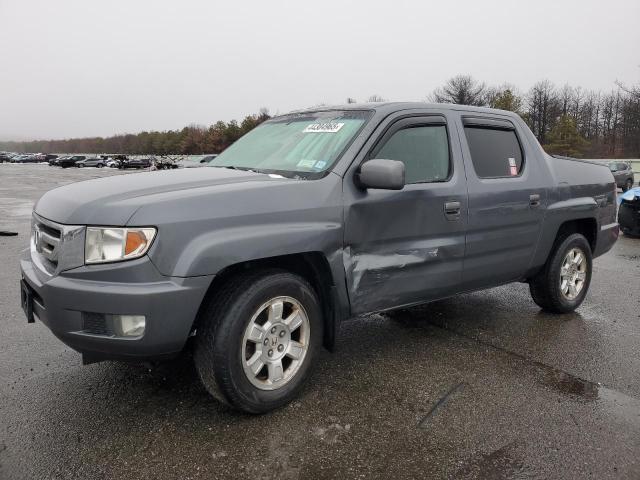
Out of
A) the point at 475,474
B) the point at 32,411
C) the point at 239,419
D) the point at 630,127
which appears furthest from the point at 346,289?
the point at 630,127

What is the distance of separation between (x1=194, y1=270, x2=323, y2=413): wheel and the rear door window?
1839mm

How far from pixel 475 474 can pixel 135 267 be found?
1.91 metres

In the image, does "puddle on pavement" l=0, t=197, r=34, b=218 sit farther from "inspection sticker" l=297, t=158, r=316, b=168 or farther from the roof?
"inspection sticker" l=297, t=158, r=316, b=168

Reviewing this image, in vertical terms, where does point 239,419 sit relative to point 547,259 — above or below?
below

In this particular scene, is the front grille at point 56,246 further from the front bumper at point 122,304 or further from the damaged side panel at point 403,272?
the damaged side panel at point 403,272

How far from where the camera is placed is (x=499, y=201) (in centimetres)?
396

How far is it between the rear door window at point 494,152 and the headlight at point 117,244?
2557mm

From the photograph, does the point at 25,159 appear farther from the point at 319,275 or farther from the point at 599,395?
the point at 599,395

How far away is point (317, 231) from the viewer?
2936 mm

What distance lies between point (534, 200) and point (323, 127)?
1980mm

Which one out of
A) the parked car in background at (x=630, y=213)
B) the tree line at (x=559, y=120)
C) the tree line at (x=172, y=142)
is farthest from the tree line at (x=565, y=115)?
the parked car in background at (x=630, y=213)

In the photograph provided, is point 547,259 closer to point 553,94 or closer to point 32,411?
point 32,411

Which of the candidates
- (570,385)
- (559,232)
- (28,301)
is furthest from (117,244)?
(559,232)

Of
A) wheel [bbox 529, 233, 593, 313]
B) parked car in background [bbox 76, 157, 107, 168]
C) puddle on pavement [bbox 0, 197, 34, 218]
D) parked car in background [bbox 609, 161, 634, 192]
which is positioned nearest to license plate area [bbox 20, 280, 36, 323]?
wheel [bbox 529, 233, 593, 313]
